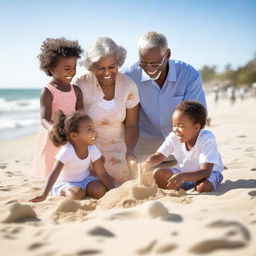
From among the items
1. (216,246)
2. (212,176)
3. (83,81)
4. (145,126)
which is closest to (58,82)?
(83,81)

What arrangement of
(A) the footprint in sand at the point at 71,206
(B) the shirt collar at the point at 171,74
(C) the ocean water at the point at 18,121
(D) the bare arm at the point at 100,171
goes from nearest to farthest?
(A) the footprint in sand at the point at 71,206 → (D) the bare arm at the point at 100,171 → (B) the shirt collar at the point at 171,74 → (C) the ocean water at the point at 18,121

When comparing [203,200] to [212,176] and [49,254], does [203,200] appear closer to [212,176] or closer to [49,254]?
[212,176]

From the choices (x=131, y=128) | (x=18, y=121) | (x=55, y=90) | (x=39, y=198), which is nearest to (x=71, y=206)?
(x=39, y=198)

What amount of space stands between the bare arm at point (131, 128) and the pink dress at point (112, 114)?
2.5 inches

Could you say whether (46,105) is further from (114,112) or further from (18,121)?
(18,121)

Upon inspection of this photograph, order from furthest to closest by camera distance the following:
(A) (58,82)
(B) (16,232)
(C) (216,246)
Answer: (A) (58,82) < (B) (16,232) < (C) (216,246)

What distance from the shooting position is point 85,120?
12.0 feet

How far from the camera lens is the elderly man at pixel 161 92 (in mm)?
4520

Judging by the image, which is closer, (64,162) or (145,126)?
(64,162)

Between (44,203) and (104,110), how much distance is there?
1.45 metres

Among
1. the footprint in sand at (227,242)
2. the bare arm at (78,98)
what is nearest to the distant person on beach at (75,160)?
the bare arm at (78,98)

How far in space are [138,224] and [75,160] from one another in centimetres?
163

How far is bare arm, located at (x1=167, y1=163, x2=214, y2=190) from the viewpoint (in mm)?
3326

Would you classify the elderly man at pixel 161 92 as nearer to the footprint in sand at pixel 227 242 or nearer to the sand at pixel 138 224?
the sand at pixel 138 224
